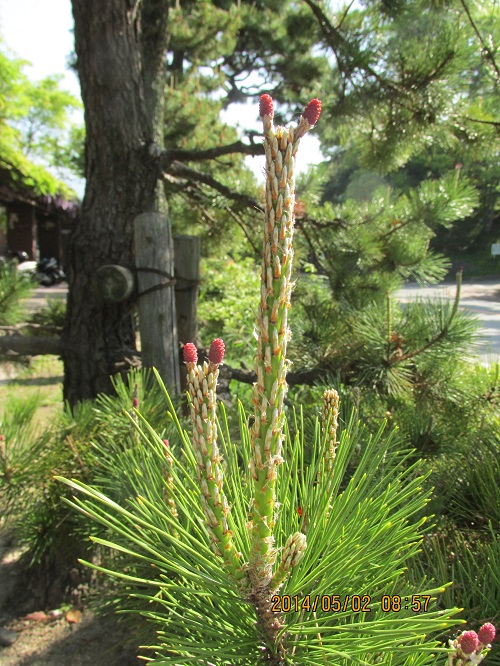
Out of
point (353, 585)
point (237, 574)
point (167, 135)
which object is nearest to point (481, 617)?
point (353, 585)

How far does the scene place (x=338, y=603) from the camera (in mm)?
565

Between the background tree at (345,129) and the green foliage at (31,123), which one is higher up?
the green foliage at (31,123)

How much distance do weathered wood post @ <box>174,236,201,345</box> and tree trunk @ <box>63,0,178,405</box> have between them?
255 millimetres

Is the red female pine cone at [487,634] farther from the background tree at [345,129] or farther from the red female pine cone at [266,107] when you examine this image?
the background tree at [345,129]

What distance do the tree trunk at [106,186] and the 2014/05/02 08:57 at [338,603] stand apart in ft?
6.31

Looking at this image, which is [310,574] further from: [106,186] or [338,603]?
[106,186]

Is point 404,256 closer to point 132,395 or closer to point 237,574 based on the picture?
point 132,395

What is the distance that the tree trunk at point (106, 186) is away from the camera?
7.70 ft

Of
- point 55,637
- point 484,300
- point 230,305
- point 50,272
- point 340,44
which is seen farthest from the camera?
point 50,272

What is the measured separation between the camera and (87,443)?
1.50 meters

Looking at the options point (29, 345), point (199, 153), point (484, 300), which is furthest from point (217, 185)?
point (484, 300)

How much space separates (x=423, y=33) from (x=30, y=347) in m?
2.56

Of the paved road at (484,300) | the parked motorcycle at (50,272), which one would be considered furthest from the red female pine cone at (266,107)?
the parked motorcycle at (50,272)

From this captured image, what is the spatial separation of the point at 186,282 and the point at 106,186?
2.12 ft
